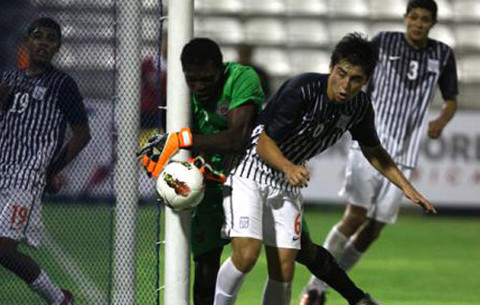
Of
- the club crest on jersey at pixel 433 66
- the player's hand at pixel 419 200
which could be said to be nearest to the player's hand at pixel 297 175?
the player's hand at pixel 419 200

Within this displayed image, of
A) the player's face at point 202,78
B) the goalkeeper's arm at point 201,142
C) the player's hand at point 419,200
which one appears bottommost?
the player's hand at point 419,200

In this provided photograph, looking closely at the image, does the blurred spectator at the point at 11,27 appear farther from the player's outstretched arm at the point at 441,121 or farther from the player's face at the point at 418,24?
the player's outstretched arm at the point at 441,121

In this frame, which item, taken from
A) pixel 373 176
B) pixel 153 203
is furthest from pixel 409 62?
pixel 153 203

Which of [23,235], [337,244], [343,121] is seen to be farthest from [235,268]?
[337,244]

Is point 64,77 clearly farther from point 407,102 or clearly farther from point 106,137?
point 407,102

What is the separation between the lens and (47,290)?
7305 millimetres

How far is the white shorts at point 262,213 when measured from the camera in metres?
6.95

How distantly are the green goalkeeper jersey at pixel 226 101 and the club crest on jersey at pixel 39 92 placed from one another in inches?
33.1

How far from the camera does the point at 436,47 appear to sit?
31.9 ft

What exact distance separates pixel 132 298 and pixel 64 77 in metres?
1.28

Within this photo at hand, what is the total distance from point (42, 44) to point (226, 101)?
1.06 meters

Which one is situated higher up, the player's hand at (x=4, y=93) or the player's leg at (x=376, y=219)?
the player's hand at (x=4, y=93)

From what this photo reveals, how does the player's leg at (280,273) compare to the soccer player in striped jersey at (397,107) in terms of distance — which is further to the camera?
the soccer player in striped jersey at (397,107)

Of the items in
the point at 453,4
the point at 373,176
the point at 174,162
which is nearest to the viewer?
the point at 174,162
